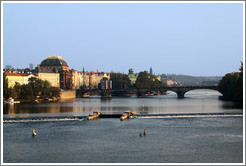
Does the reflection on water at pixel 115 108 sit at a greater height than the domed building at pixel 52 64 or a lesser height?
lesser

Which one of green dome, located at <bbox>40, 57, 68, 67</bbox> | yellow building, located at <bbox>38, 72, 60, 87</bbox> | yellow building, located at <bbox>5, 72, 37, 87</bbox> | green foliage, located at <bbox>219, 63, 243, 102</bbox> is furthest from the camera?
green dome, located at <bbox>40, 57, 68, 67</bbox>

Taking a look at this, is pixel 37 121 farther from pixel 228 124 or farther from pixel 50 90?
pixel 50 90

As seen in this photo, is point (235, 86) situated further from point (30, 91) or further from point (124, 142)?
point (124, 142)

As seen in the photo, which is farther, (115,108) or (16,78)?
(16,78)

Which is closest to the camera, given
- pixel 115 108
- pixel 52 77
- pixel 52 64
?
pixel 115 108

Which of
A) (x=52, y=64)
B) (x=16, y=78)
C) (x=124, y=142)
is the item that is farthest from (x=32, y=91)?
(x=124, y=142)

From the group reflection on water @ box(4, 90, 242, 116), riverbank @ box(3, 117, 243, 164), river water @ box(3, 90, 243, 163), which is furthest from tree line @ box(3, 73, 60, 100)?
riverbank @ box(3, 117, 243, 164)

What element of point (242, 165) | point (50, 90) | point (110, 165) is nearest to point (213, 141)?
point (242, 165)

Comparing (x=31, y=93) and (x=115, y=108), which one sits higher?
(x=31, y=93)

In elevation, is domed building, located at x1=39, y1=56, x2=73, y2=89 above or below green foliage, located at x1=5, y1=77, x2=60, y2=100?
above

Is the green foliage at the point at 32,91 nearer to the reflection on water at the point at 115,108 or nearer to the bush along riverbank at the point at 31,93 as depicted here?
the bush along riverbank at the point at 31,93

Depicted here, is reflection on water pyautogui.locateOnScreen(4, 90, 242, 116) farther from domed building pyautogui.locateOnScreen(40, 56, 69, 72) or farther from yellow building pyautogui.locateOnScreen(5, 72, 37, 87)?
domed building pyautogui.locateOnScreen(40, 56, 69, 72)

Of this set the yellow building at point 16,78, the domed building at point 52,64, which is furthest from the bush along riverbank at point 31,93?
the domed building at point 52,64

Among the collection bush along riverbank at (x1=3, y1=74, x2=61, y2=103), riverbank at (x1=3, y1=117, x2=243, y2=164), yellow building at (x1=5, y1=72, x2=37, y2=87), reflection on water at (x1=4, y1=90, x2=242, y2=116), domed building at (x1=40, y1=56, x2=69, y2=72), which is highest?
domed building at (x1=40, y1=56, x2=69, y2=72)
